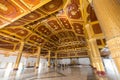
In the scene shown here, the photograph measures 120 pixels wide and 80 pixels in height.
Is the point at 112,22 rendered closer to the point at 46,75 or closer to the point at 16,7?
the point at 16,7

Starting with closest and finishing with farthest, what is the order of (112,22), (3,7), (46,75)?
(112,22) → (3,7) → (46,75)

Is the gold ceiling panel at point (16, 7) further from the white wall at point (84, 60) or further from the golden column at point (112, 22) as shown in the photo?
the white wall at point (84, 60)

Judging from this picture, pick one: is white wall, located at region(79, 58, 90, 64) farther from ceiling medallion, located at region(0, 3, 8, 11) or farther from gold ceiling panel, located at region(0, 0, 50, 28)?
ceiling medallion, located at region(0, 3, 8, 11)

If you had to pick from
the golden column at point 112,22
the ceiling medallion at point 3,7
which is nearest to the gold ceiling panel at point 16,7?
the ceiling medallion at point 3,7

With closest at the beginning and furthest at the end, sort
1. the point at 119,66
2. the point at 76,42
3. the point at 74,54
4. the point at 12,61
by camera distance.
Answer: the point at 119,66
the point at 12,61
the point at 76,42
the point at 74,54

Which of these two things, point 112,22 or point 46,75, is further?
point 46,75

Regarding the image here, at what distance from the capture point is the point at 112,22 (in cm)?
109

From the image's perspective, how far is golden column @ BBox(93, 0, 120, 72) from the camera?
102cm

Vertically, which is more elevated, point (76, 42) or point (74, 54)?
point (76, 42)

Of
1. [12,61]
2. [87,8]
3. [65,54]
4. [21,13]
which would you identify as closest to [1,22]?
[21,13]

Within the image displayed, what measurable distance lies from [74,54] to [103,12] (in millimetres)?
21822

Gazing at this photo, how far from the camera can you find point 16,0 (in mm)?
4922

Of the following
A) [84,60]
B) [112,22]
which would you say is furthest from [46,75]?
[84,60]

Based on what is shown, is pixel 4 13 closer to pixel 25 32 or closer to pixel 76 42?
pixel 25 32
